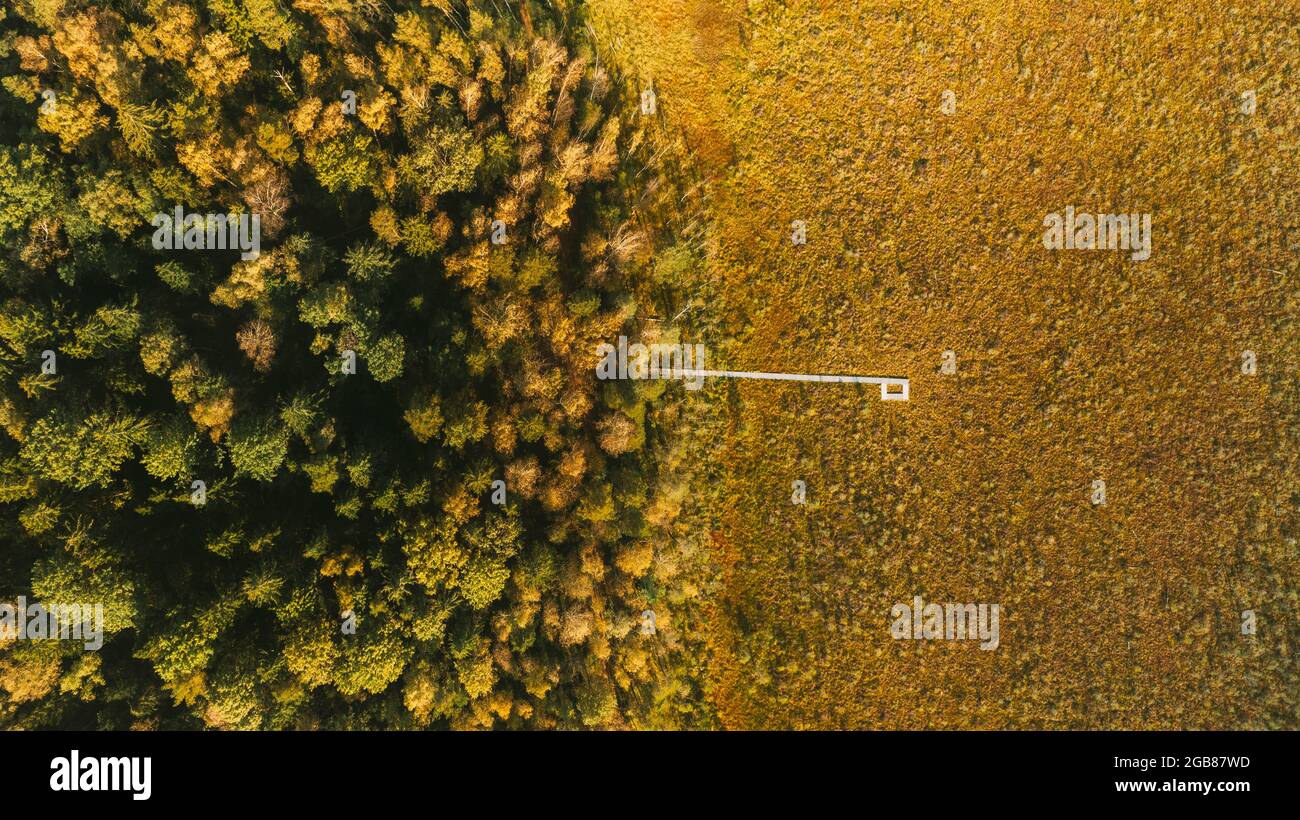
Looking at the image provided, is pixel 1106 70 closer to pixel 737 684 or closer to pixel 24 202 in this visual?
pixel 737 684

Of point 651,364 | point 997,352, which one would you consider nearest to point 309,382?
point 651,364

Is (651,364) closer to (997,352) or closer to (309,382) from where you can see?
(309,382)

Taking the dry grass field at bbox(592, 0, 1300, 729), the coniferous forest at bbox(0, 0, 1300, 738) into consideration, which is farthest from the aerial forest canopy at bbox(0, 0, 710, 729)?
the dry grass field at bbox(592, 0, 1300, 729)

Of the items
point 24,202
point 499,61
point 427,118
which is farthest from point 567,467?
point 24,202

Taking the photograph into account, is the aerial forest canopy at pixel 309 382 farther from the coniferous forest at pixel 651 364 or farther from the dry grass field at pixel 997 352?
the dry grass field at pixel 997 352

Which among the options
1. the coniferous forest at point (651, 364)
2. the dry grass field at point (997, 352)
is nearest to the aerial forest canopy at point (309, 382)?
the coniferous forest at point (651, 364)
